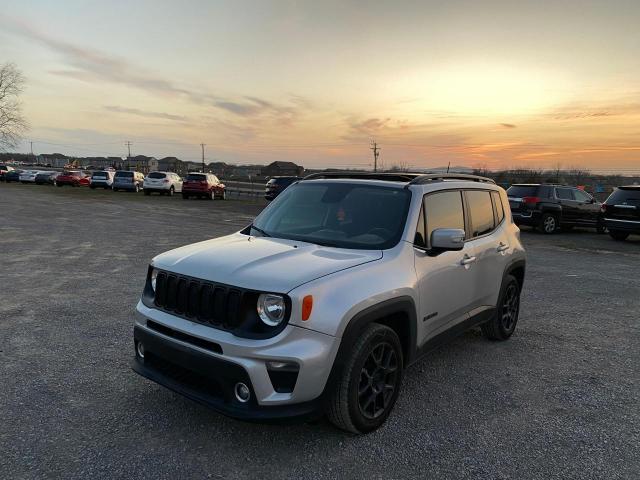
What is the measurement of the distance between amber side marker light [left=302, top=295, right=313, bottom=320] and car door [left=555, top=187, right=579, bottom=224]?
54.2 ft

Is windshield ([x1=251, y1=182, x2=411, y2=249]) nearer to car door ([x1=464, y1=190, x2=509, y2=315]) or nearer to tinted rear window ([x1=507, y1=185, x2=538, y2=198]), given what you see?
car door ([x1=464, y1=190, x2=509, y2=315])

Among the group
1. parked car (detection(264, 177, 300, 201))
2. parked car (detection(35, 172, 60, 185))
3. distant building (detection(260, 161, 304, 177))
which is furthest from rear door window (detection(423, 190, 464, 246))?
distant building (detection(260, 161, 304, 177))

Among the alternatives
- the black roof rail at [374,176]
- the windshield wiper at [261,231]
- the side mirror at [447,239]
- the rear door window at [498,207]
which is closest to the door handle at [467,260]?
the side mirror at [447,239]

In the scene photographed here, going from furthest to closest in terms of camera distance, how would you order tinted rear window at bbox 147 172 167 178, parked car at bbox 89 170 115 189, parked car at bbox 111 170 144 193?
parked car at bbox 89 170 115 189 → parked car at bbox 111 170 144 193 → tinted rear window at bbox 147 172 167 178

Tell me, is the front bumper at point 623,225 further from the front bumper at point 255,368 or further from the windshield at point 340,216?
the front bumper at point 255,368

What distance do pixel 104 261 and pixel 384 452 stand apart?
300 inches

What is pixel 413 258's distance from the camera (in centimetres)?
372

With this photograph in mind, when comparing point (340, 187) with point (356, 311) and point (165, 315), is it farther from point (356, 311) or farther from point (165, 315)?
point (165, 315)

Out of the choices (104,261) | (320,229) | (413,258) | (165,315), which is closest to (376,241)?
(413,258)

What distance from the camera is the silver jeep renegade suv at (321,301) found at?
114 inches

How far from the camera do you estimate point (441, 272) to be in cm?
399

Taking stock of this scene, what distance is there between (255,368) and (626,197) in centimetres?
1538

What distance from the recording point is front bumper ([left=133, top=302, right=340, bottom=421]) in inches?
112

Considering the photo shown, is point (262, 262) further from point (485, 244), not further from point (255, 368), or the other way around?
point (485, 244)
